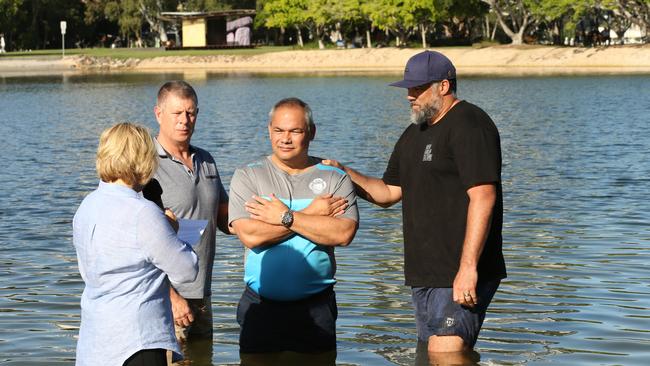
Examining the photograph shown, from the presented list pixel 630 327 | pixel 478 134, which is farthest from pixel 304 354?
pixel 630 327

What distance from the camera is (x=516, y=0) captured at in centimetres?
8788

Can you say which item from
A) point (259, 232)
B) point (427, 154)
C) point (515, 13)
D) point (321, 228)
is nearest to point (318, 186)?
point (321, 228)

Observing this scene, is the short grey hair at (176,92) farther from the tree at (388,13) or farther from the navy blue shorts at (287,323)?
the tree at (388,13)

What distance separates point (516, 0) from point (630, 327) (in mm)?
80276

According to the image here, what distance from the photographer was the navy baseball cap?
6398 millimetres

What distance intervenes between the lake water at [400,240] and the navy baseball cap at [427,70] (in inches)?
93.6

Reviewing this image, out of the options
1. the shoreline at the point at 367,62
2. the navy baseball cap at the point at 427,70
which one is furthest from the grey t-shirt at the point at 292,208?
the shoreline at the point at 367,62

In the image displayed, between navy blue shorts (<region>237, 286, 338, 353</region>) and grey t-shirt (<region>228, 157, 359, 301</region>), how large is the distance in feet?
0.31

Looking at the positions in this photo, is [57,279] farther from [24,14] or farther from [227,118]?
[24,14]

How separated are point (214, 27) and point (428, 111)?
107 m

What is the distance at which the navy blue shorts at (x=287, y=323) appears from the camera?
6.60 metres

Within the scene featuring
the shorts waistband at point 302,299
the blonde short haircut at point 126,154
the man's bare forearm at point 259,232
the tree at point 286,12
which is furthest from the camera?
the tree at point 286,12

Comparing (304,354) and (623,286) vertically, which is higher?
(304,354)

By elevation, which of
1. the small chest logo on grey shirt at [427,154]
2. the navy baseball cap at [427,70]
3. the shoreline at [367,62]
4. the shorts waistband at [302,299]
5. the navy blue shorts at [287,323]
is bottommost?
the shoreline at [367,62]
